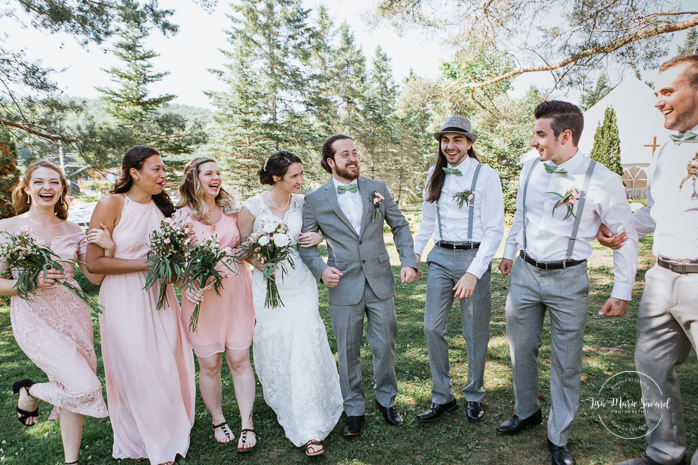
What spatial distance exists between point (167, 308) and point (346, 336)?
1627mm

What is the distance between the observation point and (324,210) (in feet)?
12.7

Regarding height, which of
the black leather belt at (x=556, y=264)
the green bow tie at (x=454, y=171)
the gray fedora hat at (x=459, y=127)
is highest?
the gray fedora hat at (x=459, y=127)

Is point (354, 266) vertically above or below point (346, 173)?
below

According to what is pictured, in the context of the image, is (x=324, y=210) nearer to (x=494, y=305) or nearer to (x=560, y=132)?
(x=560, y=132)

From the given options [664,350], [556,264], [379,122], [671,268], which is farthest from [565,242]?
[379,122]

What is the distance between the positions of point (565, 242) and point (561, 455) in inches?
64.1

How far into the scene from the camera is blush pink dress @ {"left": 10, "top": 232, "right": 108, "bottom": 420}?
3.32 metres

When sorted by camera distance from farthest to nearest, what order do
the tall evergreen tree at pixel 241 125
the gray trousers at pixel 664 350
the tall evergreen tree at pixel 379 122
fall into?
the tall evergreen tree at pixel 379 122, the tall evergreen tree at pixel 241 125, the gray trousers at pixel 664 350

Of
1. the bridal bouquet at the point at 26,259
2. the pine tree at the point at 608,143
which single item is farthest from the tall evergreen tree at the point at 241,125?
the bridal bouquet at the point at 26,259

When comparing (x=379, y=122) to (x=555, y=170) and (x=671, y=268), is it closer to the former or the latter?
(x=555, y=170)

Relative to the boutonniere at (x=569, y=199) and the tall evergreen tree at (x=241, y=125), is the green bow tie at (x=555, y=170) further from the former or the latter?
the tall evergreen tree at (x=241, y=125)

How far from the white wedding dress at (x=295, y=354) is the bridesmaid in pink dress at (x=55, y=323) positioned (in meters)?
1.37

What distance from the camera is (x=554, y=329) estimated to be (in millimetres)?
3359

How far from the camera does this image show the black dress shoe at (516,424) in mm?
3633
